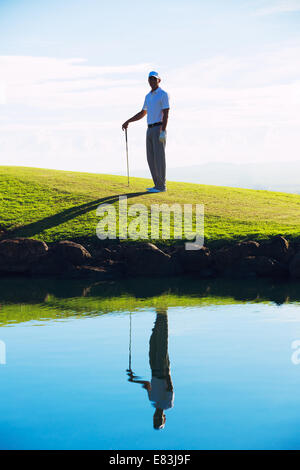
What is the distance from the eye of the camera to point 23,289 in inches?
602

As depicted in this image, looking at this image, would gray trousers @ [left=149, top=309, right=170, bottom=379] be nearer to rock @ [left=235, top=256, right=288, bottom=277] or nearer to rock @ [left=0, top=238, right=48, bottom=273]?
rock @ [left=235, top=256, right=288, bottom=277]

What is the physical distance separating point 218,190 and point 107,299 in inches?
542

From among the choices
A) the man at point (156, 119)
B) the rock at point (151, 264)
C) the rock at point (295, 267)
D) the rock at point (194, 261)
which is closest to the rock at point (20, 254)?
the rock at point (151, 264)

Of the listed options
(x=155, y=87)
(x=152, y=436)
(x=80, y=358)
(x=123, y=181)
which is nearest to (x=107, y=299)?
(x=80, y=358)

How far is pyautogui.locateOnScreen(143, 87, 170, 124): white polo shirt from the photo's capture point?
2055 cm

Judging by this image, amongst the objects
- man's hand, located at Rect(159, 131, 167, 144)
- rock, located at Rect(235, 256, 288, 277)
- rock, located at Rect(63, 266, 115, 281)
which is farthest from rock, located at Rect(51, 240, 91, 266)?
man's hand, located at Rect(159, 131, 167, 144)

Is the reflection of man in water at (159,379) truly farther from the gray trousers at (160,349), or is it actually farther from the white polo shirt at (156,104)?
the white polo shirt at (156,104)

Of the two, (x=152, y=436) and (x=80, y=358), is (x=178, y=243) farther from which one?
(x=152, y=436)

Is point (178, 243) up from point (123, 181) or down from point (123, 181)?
down

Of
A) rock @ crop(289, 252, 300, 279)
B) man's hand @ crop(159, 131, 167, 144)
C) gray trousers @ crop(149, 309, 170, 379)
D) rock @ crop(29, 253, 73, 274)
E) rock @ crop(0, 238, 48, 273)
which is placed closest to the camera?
gray trousers @ crop(149, 309, 170, 379)

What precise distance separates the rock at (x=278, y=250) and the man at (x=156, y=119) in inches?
227

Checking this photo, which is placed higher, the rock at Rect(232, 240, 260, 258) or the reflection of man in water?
the rock at Rect(232, 240, 260, 258)

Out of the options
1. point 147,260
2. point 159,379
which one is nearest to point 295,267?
point 147,260

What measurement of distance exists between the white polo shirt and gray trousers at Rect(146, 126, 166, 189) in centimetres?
36
